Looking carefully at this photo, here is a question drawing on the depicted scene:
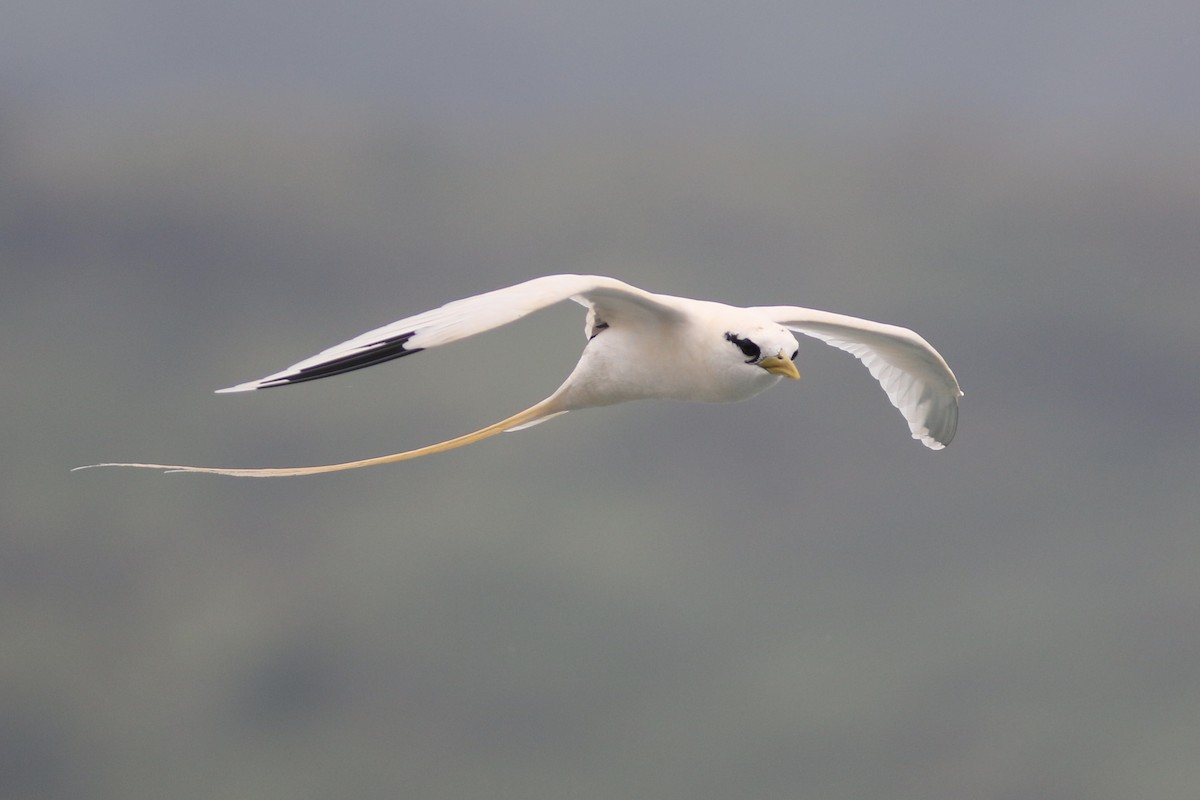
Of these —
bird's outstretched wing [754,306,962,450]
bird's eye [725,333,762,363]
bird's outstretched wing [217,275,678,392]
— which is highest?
bird's outstretched wing [217,275,678,392]

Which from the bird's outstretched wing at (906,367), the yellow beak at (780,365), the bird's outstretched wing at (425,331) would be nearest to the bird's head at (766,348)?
the yellow beak at (780,365)

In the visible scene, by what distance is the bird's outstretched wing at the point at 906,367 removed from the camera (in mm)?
7055

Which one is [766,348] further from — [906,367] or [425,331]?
[906,367]

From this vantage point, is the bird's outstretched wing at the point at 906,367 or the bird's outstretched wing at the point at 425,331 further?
the bird's outstretched wing at the point at 906,367

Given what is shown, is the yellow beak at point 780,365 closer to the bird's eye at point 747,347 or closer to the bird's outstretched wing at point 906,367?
the bird's eye at point 747,347

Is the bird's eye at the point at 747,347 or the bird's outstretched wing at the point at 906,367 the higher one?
the bird's eye at the point at 747,347

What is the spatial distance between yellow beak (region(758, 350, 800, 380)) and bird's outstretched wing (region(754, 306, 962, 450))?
1.20 meters

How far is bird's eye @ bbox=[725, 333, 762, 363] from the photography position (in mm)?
5676

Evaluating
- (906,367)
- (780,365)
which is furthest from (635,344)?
(906,367)

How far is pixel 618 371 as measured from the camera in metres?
6.09

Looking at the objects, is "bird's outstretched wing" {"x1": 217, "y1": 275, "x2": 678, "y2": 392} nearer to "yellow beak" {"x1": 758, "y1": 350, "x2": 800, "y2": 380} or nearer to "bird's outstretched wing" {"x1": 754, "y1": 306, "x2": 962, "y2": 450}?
"yellow beak" {"x1": 758, "y1": 350, "x2": 800, "y2": 380}

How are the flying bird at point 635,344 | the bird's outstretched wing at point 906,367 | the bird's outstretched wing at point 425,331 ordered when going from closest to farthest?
1. the bird's outstretched wing at point 425,331
2. the flying bird at point 635,344
3. the bird's outstretched wing at point 906,367

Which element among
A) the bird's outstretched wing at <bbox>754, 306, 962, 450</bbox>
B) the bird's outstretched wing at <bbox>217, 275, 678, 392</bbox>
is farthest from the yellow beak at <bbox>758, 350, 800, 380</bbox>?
the bird's outstretched wing at <bbox>754, 306, 962, 450</bbox>

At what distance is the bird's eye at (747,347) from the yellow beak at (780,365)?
40 millimetres
